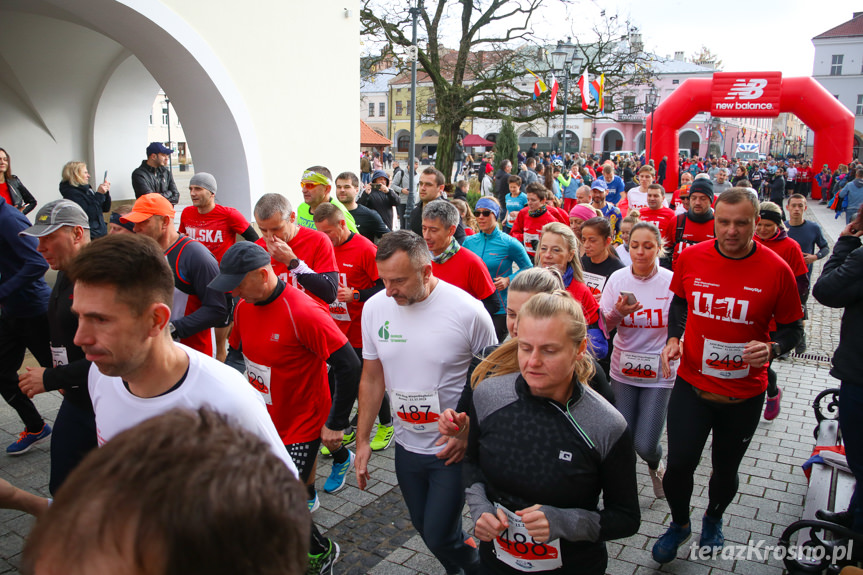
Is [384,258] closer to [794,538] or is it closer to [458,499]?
[458,499]

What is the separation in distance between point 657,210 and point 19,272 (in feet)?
23.7

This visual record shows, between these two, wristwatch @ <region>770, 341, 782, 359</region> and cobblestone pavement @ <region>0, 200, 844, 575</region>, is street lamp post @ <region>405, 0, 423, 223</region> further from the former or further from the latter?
wristwatch @ <region>770, 341, 782, 359</region>

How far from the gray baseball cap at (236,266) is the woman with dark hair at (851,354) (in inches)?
119

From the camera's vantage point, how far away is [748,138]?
7969 cm

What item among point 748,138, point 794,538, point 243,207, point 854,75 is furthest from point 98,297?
point 748,138

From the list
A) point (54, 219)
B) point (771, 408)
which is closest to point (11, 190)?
point (54, 219)

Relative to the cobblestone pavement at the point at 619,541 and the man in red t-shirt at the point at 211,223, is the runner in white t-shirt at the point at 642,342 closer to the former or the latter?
the cobblestone pavement at the point at 619,541

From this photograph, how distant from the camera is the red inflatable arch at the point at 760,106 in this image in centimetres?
1991

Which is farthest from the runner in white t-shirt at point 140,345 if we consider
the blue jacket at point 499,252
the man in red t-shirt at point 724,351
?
the blue jacket at point 499,252

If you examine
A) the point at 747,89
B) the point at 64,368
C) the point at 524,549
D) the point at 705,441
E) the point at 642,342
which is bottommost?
the point at 705,441

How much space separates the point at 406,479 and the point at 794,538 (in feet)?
7.68

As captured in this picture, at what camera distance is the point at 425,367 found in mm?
3186

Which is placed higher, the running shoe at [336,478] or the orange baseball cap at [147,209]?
the orange baseball cap at [147,209]

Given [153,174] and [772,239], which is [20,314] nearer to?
[153,174]
